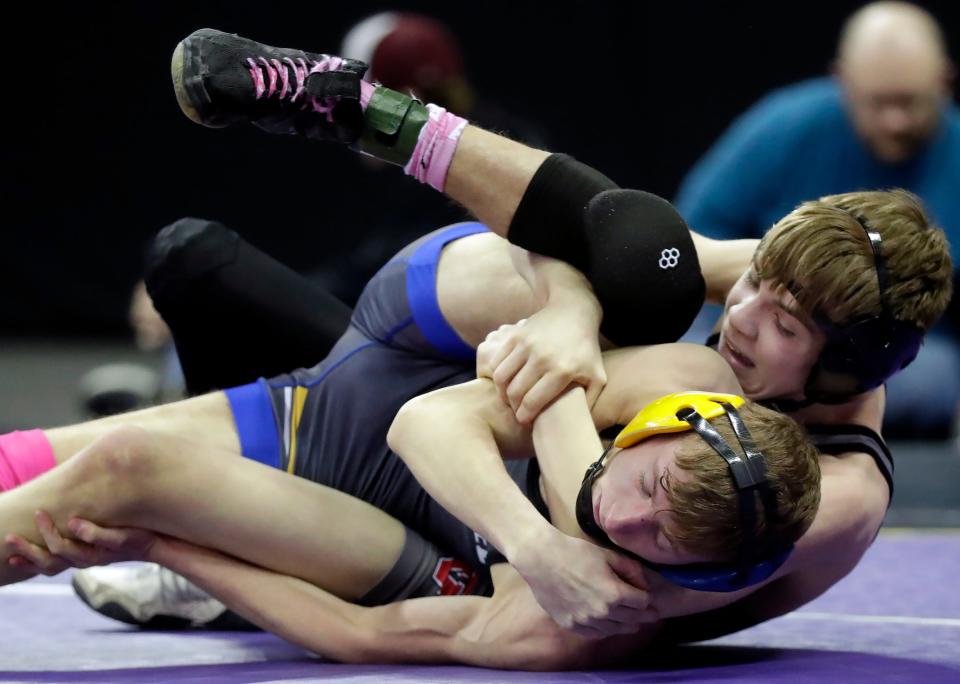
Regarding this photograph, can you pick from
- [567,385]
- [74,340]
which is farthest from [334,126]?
[74,340]

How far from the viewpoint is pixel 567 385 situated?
2.03 metres

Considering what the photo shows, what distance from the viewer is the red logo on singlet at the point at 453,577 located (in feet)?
7.68

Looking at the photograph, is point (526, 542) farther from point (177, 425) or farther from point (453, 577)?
point (177, 425)

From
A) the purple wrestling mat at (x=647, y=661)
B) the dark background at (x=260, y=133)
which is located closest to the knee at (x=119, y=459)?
the purple wrestling mat at (x=647, y=661)

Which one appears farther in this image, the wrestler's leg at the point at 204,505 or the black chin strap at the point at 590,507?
the wrestler's leg at the point at 204,505

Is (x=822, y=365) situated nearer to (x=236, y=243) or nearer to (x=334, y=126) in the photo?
(x=334, y=126)

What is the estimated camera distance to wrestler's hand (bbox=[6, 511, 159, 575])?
208cm

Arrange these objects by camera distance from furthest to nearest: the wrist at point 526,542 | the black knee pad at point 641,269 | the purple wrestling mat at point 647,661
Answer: the black knee pad at point 641,269
the purple wrestling mat at point 647,661
the wrist at point 526,542

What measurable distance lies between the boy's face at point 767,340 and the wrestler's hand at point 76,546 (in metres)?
0.87

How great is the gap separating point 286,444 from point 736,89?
3656 millimetres

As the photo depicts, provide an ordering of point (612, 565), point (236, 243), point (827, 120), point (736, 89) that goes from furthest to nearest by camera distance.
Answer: point (736, 89) < point (827, 120) < point (236, 243) < point (612, 565)

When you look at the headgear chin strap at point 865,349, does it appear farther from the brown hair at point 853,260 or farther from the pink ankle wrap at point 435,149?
the pink ankle wrap at point 435,149

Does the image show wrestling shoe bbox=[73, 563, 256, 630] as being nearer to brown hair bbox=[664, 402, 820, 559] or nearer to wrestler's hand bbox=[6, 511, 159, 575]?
wrestler's hand bbox=[6, 511, 159, 575]

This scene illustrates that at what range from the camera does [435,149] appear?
7.42 ft
